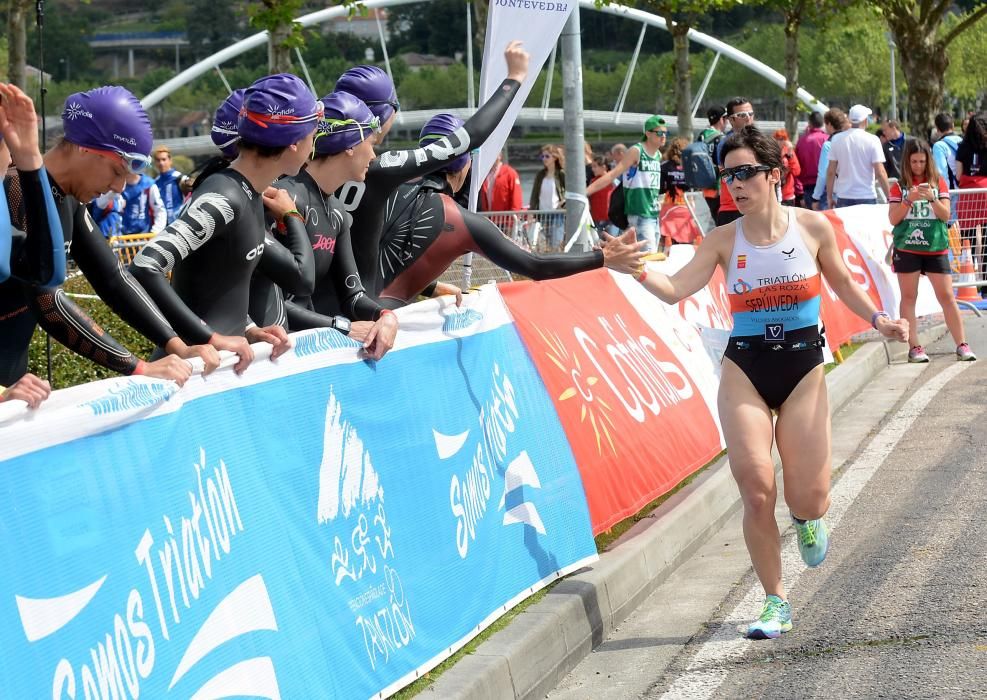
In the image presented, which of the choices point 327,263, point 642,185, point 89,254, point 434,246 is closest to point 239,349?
point 89,254

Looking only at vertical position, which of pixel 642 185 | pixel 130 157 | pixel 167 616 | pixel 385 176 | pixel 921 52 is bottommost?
pixel 167 616

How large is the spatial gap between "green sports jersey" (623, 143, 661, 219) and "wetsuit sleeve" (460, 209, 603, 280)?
11.4 meters

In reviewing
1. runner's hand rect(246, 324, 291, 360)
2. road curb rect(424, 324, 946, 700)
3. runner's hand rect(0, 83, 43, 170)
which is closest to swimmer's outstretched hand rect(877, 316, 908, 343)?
road curb rect(424, 324, 946, 700)

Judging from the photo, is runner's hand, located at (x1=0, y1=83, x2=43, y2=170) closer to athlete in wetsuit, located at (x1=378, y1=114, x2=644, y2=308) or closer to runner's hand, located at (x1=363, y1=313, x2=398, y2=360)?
runner's hand, located at (x1=363, y1=313, x2=398, y2=360)

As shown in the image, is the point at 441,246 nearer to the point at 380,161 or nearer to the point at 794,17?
the point at 380,161

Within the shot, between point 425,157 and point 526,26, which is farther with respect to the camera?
point 526,26

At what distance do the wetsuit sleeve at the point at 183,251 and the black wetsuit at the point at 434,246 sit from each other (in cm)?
162

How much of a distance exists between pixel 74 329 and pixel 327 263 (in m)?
1.63

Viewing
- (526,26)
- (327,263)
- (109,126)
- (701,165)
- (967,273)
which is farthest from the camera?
(967,273)

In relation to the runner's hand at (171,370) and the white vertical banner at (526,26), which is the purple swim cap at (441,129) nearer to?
the white vertical banner at (526,26)

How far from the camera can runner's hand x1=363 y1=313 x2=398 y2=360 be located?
16.8 ft

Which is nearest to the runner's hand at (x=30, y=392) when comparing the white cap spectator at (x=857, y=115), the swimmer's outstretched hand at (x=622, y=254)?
the swimmer's outstretched hand at (x=622, y=254)

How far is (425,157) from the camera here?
241 inches

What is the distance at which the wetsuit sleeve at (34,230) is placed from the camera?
3990 millimetres
